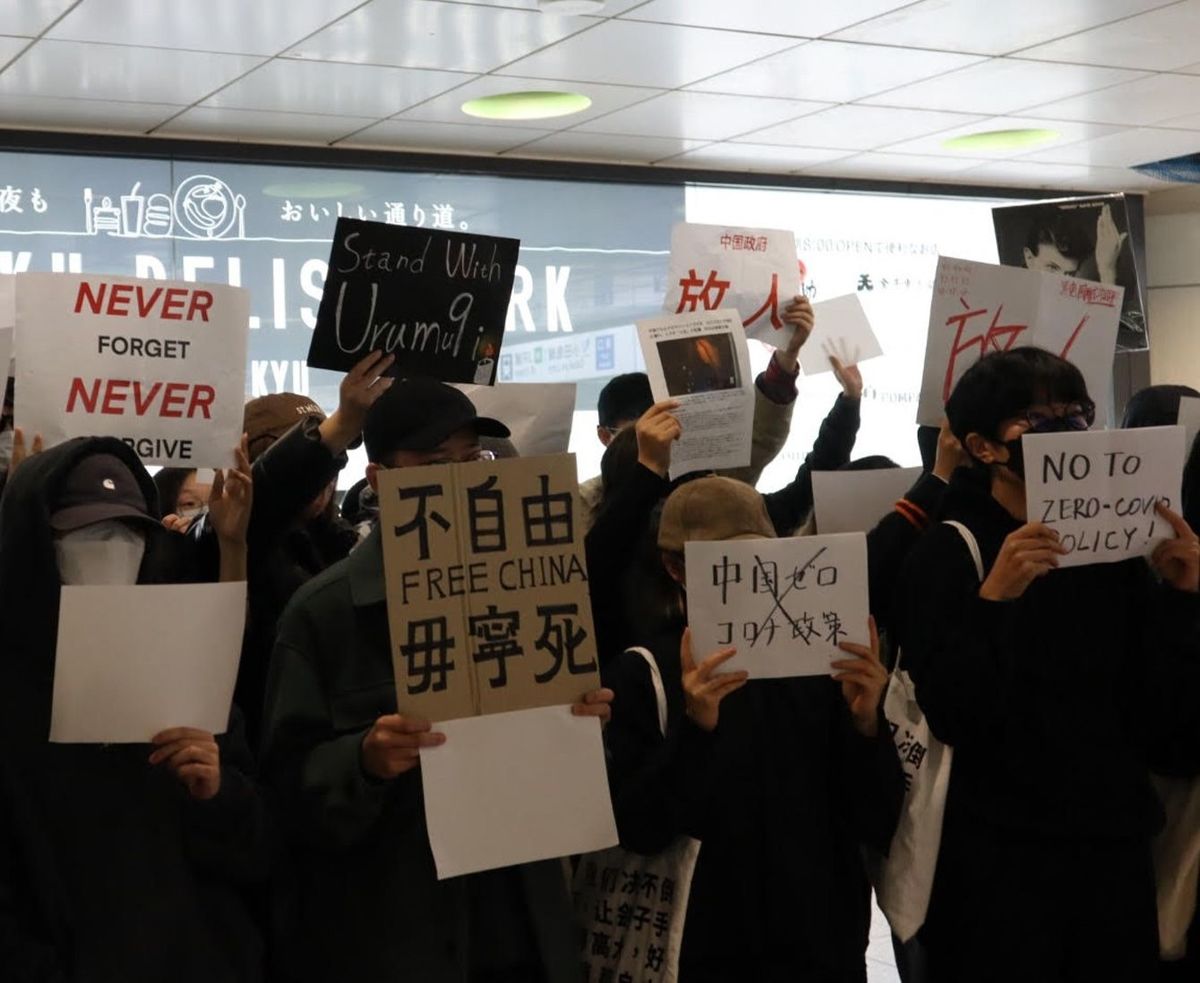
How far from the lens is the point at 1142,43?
581 cm

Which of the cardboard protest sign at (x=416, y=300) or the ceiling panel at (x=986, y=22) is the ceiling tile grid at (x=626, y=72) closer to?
the ceiling panel at (x=986, y=22)

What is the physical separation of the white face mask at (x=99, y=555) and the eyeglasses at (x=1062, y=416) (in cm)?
130

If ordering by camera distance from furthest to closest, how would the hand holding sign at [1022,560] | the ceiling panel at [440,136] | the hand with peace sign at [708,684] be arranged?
the ceiling panel at [440,136] → the hand holding sign at [1022,560] → the hand with peace sign at [708,684]

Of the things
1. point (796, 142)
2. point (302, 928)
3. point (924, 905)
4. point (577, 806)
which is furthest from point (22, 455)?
point (796, 142)

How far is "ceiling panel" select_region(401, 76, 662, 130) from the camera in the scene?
587cm

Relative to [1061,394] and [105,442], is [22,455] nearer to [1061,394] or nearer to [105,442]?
[105,442]

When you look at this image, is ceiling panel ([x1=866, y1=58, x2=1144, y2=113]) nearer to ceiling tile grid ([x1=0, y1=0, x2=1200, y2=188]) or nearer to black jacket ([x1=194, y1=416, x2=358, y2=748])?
ceiling tile grid ([x1=0, y1=0, x2=1200, y2=188])

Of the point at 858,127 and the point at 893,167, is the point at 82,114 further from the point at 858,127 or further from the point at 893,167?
the point at 893,167

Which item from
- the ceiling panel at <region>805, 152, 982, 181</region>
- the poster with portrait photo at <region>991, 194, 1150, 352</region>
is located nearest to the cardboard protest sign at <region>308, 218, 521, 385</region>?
the poster with portrait photo at <region>991, 194, 1150, 352</region>

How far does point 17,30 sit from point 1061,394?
3.59 meters

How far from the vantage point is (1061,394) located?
8.11ft

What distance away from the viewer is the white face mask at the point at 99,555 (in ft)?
6.54

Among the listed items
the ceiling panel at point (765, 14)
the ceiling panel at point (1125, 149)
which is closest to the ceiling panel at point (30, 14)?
the ceiling panel at point (765, 14)

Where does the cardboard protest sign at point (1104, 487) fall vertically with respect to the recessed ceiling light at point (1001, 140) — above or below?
below
